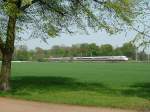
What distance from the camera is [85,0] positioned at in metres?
22.8

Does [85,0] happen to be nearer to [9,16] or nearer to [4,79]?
[9,16]

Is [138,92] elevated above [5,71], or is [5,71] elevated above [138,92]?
[5,71]

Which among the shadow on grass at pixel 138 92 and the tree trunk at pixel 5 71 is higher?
the tree trunk at pixel 5 71

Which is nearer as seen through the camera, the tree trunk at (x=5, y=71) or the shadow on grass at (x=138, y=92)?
the shadow on grass at (x=138, y=92)

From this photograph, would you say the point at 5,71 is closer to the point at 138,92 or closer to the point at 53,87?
the point at 53,87

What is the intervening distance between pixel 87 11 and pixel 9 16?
3.75 m

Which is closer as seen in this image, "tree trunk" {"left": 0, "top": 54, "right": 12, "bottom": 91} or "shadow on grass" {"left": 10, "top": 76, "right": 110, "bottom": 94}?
"tree trunk" {"left": 0, "top": 54, "right": 12, "bottom": 91}

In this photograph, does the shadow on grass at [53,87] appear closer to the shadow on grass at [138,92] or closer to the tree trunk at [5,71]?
the tree trunk at [5,71]

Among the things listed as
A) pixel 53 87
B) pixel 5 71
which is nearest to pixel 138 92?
pixel 53 87

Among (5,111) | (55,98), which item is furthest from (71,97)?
(5,111)

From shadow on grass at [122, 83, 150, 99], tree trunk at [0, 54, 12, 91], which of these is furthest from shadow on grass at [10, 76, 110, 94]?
shadow on grass at [122, 83, 150, 99]

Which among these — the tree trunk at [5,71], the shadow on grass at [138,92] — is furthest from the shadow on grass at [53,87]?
the shadow on grass at [138,92]

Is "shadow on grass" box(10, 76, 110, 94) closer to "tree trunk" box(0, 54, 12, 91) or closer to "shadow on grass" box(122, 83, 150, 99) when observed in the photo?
"tree trunk" box(0, 54, 12, 91)

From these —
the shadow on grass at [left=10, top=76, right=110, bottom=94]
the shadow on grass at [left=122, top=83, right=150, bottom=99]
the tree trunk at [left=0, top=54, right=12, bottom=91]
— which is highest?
the tree trunk at [left=0, top=54, right=12, bottom=91]
